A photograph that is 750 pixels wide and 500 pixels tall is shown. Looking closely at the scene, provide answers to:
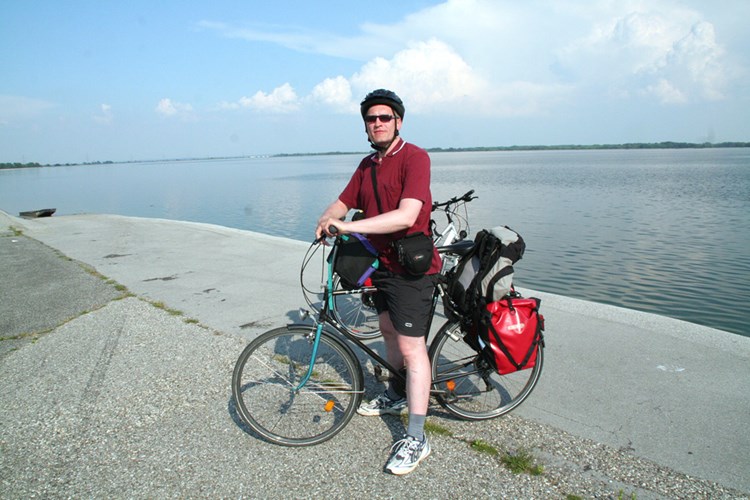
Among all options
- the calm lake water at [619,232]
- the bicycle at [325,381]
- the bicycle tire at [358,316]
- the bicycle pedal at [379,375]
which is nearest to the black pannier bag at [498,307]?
the bicycle at [325,381]

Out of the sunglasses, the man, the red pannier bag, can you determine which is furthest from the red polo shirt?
the red pannier bag

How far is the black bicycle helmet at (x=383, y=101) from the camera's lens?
8.75 feet

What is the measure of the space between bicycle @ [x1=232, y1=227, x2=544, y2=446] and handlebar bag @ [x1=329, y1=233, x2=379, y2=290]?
117 mm

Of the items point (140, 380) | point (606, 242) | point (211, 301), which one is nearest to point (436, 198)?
point (606, 242)

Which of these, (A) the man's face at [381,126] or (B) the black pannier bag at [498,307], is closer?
(A) the man's face at [381,126]

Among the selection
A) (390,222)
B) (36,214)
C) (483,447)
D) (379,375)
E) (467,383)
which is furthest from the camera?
(36,214)

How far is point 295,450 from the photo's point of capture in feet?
9.68

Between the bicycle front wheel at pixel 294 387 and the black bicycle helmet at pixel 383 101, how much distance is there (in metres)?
1.40

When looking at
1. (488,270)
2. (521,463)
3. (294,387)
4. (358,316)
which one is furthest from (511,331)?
(358,316)

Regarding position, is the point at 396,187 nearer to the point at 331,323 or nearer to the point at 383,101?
the point at 383,101

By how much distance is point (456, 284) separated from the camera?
3109 millimetres

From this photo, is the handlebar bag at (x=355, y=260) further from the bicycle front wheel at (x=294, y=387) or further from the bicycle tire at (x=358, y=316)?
the bicycle tire at (x=358, y=316)

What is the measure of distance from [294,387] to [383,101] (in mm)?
1982

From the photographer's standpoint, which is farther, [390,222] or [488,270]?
[488,270]
